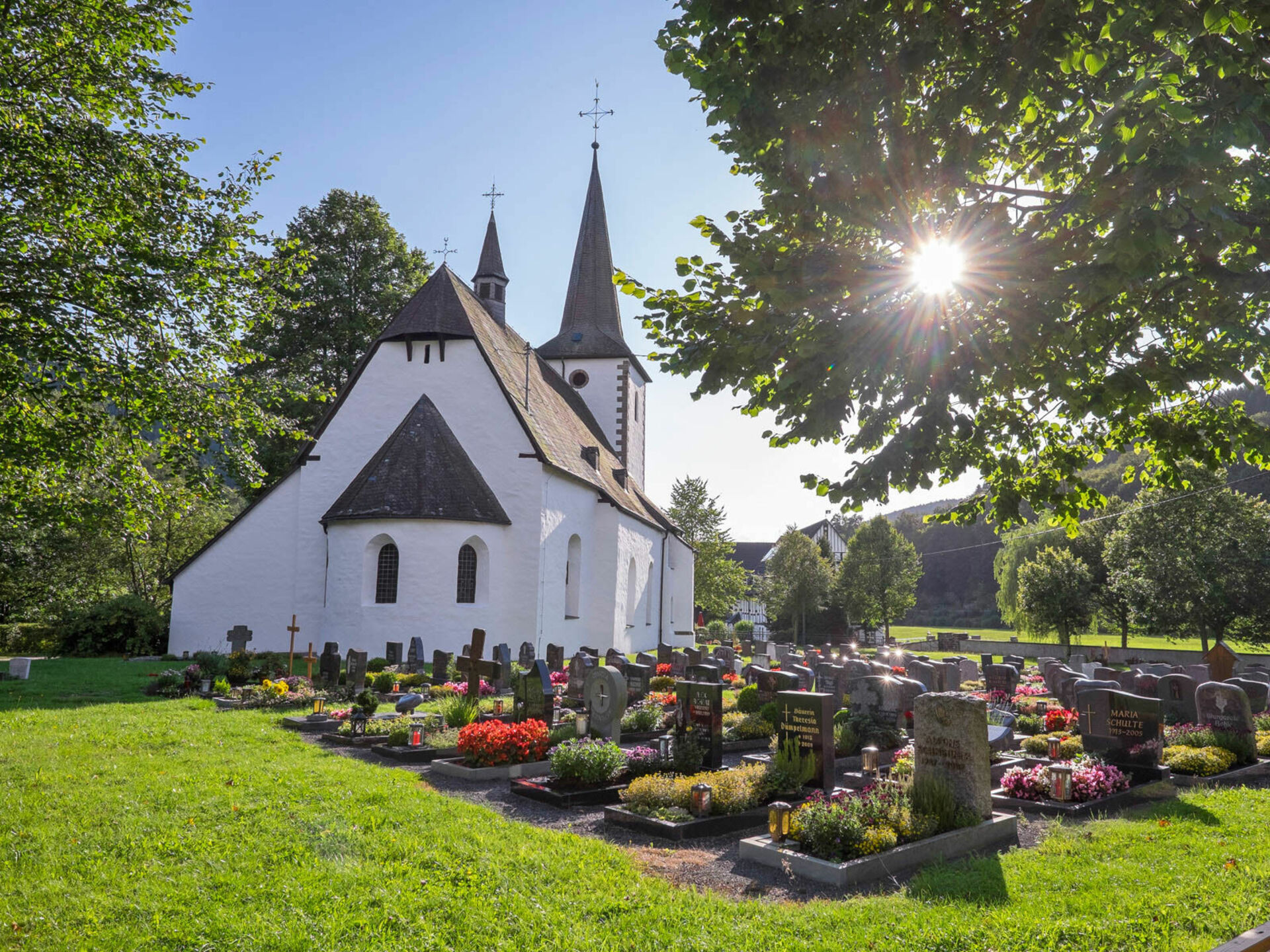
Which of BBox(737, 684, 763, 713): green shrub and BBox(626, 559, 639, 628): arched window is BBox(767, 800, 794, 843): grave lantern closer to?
BBox(737, 684, 763, 713): green shrub

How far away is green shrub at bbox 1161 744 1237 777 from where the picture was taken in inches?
384

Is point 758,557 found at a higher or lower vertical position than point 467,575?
higher

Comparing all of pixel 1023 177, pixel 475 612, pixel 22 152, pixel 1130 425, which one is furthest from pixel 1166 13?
pixel 475 612

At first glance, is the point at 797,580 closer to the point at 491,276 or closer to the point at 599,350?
the point at 599,350

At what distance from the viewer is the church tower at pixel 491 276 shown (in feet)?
109

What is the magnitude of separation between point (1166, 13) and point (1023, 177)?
3.10 metres

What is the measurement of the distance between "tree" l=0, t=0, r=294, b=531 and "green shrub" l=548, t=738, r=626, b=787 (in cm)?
650

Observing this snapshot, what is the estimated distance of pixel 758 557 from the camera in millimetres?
82375

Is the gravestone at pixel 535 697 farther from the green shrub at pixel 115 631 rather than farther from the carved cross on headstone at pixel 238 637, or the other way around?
the green shrub at pixel 115 631

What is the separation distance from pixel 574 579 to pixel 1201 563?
2101 cm

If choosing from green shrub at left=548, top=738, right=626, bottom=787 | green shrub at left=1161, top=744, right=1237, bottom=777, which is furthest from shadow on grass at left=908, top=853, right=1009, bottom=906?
green shrub at left=1161, top=744, right=1237, bottom=777

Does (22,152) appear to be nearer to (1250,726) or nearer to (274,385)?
(274,385)

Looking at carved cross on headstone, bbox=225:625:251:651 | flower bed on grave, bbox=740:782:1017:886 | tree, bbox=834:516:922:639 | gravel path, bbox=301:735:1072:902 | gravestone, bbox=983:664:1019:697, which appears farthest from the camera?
tree, bbox=834:516:922:639

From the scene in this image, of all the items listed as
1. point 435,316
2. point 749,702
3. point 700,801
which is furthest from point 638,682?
point 435,316
